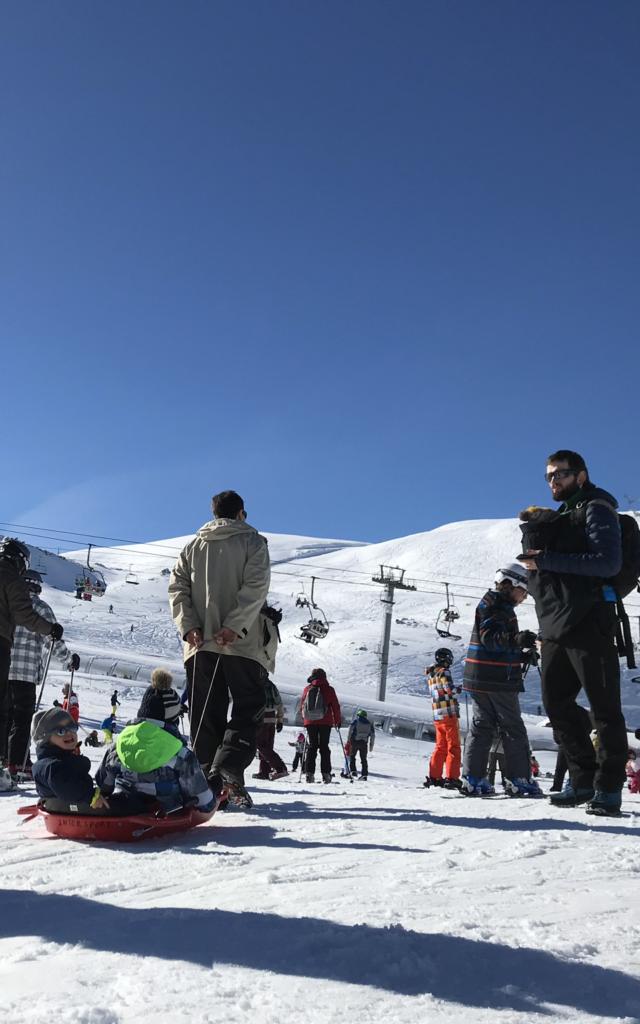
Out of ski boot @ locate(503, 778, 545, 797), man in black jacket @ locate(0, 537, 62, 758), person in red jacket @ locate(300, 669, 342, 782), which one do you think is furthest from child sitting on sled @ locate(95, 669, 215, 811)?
person in red jacket @ locate(300, 669, 342, 782)

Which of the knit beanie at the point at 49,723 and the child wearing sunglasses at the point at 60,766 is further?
the knit beanie at the point at 49,723

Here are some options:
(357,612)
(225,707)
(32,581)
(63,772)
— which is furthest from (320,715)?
(357,612)

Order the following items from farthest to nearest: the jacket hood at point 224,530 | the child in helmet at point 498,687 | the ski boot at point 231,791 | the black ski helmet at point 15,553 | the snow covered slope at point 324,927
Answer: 1. the child in helmet at point 498,687
2. the black ski helmet at point 15,553
3. the jacket hood at point 224,530
4. the ski boot at point 231,791
5. the snow covered slope at point 324,927

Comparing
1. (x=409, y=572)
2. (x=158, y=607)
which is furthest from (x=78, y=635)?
(x=409, y=572)

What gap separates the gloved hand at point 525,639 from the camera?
18.0 ft

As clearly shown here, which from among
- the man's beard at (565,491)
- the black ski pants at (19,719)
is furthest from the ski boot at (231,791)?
the black ski pants at (19,719)

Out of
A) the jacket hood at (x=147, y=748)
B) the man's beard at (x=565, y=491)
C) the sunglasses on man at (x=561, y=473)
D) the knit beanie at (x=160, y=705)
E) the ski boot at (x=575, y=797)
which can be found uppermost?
the sunglasses on man at (x=561, y=473)

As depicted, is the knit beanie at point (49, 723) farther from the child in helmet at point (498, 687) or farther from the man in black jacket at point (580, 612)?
the child in helmet at point (498, 687)

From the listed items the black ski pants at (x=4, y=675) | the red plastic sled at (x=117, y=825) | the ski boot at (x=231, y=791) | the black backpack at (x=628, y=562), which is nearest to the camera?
the red plastic sled at (x=117, y=825)

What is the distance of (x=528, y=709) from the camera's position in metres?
57.5

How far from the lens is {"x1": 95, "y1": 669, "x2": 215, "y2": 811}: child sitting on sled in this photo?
11.8 feet

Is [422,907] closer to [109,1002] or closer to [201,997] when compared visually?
[201,997]

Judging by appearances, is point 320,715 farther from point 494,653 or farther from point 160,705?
point 160,705

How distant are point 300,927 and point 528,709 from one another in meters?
59.0
